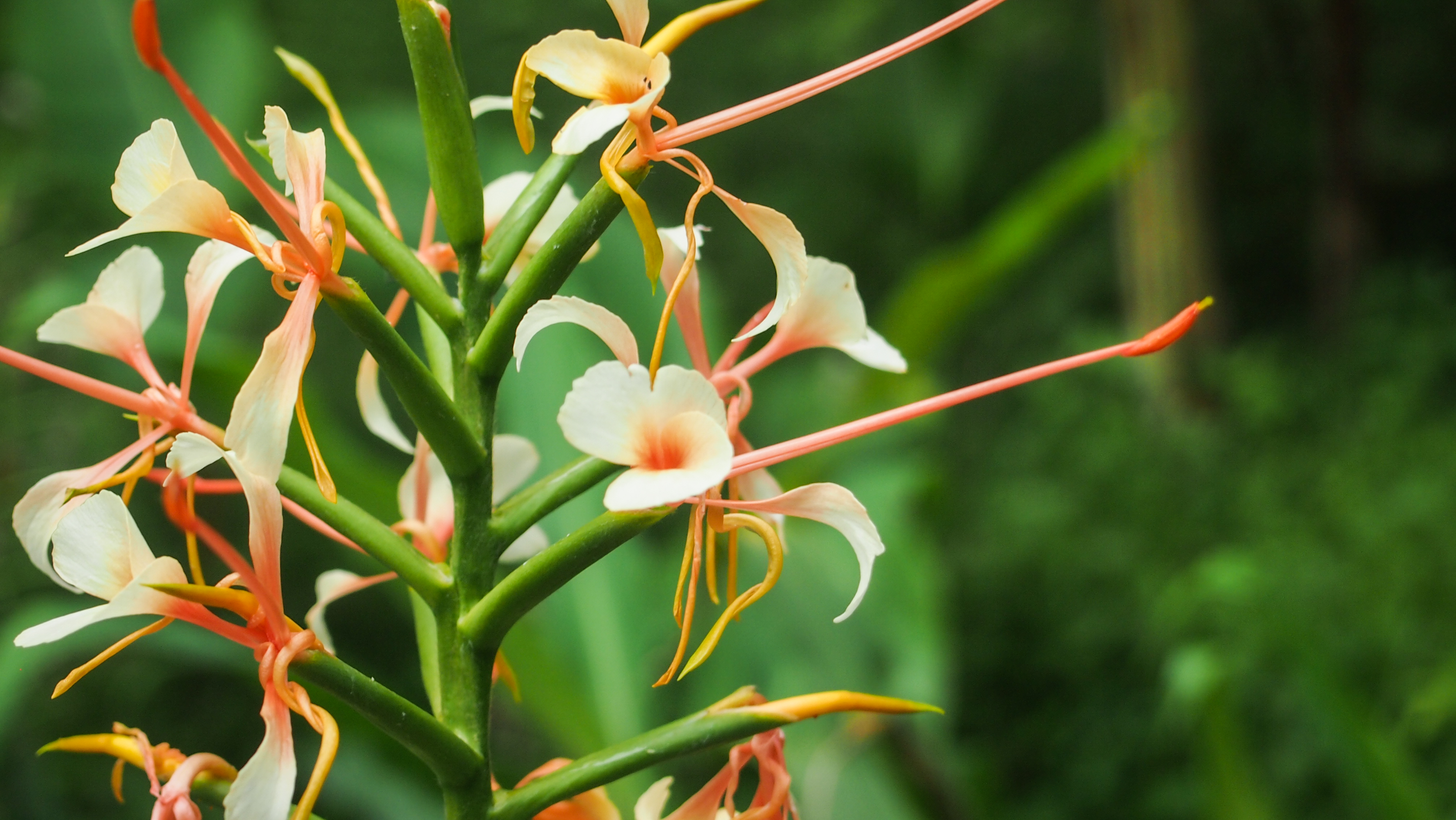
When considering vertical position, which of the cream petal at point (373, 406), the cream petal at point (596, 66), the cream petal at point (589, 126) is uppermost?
the cream petal at point (596, 66)

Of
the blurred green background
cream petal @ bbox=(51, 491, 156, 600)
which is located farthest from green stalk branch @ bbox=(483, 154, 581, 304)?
the blurred green background

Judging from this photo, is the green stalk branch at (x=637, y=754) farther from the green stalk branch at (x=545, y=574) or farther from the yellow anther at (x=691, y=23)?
the yellow anther at (x=691, y=23)

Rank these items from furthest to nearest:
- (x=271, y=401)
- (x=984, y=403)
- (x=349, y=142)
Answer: (x=984, y=403)
(x=349, y=142)
(x=271, y=401)

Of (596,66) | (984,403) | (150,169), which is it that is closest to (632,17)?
(596,66)

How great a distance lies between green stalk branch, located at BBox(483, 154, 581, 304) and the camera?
0.32 meters

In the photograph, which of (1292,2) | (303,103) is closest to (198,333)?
(303,103)

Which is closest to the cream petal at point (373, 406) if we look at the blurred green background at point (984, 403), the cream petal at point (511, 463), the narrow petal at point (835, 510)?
the cream petal at point (511, 463)

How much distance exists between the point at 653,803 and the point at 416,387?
0.13m

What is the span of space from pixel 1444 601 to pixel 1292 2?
1.94 m

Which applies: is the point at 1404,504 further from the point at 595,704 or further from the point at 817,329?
the point at 817,329

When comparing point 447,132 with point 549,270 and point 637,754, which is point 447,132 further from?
point 637,754

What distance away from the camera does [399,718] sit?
267 millimetres

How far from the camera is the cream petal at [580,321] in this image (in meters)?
0.27

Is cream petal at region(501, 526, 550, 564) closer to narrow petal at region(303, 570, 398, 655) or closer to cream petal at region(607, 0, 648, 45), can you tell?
narrow petal at region(303, 570, 398, 655)
